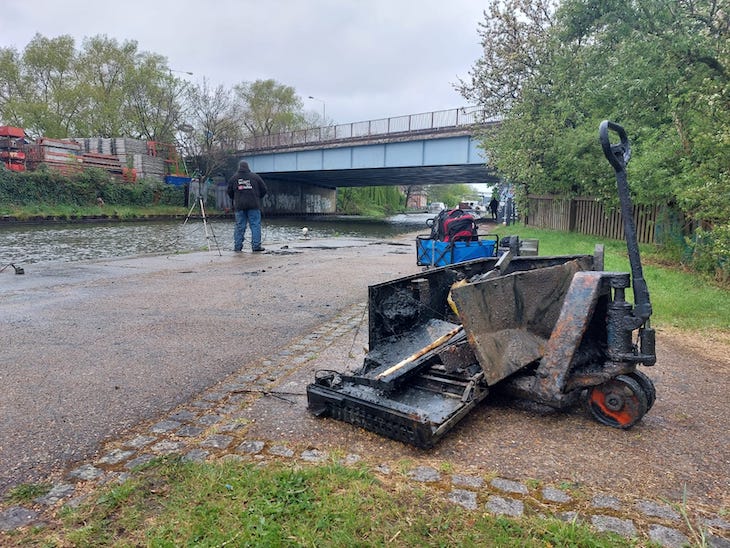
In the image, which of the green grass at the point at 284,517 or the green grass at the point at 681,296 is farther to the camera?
the green grass at the point at 681,296

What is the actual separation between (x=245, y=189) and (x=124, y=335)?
29.3ft

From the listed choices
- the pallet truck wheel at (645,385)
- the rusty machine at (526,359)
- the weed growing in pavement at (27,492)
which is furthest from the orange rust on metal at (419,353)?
the weed growing in pavement at (27,492)

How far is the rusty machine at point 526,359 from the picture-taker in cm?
307

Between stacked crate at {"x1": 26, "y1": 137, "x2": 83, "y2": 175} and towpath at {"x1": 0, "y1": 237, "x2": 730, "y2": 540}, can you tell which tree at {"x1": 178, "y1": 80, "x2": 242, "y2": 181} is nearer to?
stacked crate at {"x1": 26, "y1": 137, "x2": 83, "y2": 175}

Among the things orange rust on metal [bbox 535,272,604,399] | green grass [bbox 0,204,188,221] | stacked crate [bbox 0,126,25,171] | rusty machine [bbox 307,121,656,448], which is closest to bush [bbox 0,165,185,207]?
green grass [bbox 0,204,188,221]

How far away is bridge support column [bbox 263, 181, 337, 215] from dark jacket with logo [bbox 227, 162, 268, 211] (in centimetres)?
3452

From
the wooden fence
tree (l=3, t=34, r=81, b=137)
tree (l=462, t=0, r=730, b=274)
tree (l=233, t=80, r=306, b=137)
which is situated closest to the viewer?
tree (l=462, t=0, r=730, b=274)

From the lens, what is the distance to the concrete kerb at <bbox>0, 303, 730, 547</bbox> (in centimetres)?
231

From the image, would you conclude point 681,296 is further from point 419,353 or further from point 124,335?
point 124,335

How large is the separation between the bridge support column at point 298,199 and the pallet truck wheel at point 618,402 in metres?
46.3

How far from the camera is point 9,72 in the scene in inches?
1720

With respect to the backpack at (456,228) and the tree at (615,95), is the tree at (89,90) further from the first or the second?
the backpack at (456,228)

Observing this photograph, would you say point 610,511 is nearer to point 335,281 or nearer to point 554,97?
point 335,281

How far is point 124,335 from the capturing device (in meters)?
5.47
